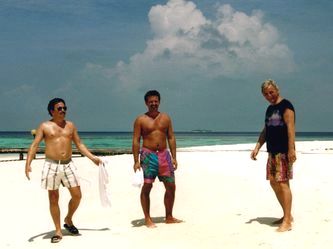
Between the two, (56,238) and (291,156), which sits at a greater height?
(291,156)

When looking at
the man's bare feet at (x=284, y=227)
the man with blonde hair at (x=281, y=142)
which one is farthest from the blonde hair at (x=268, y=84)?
the man's bare feet at (x=284, y=227)

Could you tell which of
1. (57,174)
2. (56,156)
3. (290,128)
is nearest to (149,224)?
(57,174)

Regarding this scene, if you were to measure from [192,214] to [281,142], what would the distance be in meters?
2.26

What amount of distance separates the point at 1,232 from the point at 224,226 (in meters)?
3.39

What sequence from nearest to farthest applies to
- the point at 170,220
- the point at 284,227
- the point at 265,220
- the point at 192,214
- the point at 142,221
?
the point at 284,227
the point at 170,220
the point at 265,220
the point at 142,221
the point at 192,214

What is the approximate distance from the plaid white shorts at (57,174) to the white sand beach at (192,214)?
2.62 feet

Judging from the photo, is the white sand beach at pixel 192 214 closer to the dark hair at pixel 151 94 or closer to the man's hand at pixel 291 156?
the man's hand at pixel 291 156

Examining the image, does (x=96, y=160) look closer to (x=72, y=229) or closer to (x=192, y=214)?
(x=72, y=229)

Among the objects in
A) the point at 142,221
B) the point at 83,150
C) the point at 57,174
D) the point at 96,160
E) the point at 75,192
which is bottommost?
the point at 142,221

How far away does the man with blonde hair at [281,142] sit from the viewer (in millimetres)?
7160

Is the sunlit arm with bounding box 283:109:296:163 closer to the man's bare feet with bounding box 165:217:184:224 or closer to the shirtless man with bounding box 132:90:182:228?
the shirtless man with bounding box 132:90:182:228

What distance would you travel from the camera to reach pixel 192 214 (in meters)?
8.65

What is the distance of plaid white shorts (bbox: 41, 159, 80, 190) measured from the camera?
681 cm

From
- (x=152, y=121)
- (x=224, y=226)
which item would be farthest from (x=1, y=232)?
(x=224, y=226)
